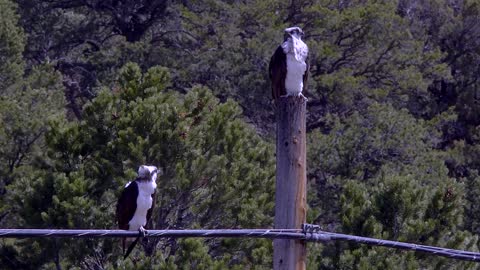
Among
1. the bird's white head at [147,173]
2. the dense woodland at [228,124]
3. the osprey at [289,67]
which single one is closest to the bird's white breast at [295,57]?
the osprey at [289,67]

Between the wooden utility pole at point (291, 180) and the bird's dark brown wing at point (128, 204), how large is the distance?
273cm

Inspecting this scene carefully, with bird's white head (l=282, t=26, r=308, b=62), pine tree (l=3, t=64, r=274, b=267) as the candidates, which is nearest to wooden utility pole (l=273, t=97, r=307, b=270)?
bird's white head (l=282, t=26, r=308, b=62)

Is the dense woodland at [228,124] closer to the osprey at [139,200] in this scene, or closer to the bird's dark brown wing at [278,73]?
the osprey at [139,200]

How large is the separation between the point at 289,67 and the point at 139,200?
1962 mm

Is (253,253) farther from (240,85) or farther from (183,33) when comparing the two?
(183,33)

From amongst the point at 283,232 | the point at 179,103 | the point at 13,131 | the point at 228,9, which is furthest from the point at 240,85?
the point at 283,232

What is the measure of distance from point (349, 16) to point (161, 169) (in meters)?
9.51

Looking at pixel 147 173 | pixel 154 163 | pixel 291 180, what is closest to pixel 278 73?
pixel 291 180

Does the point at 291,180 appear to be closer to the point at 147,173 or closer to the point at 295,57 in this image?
the point at 295,57

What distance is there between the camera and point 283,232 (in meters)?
4.36

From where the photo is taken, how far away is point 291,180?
4.46 meters

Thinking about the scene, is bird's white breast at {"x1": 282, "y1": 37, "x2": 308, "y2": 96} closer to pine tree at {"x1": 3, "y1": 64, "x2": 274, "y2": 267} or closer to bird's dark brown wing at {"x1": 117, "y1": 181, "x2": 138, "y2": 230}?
bird's dark brown wing at {"x1": 117, "y1": 181, "x2": 138, "y2": 230}

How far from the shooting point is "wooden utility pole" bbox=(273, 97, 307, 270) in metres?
4.46

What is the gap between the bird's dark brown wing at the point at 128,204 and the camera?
23.3 ft
